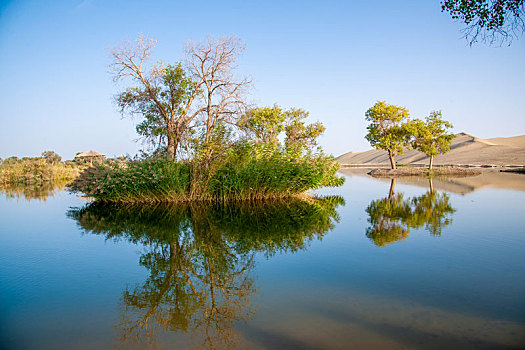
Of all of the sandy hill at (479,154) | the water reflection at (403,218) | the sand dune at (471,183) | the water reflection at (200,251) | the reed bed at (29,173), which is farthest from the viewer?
the sandy hill at (479,154)

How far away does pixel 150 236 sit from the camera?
6.89 meters

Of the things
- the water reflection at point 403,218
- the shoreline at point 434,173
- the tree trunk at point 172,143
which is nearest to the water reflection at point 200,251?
the water reflection at point 403,218

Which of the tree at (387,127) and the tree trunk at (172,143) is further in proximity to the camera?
the tree at (387,127)

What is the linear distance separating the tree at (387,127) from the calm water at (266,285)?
25323mm

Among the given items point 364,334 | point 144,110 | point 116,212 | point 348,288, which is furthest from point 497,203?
point 144,110

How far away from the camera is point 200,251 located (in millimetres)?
5645

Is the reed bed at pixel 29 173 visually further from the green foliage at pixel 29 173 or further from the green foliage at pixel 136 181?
the green foliage at pixel 136 181

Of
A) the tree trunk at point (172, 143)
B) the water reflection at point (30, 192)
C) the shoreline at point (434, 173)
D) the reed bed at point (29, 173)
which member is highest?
the tree trunk at point (172, 143)

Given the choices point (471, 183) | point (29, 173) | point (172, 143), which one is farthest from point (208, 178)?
point (29, 173)

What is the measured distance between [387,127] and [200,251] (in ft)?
99.9

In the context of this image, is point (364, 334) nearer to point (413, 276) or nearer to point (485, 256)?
point (413, 276)

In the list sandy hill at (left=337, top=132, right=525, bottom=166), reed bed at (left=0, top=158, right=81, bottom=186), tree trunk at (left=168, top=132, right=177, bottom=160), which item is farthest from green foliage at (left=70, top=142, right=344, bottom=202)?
sandy hill at (left=337, top=132, right=525, bottom=166)

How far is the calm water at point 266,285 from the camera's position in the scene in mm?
2867

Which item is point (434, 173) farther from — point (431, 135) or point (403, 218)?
point (403, 218)
